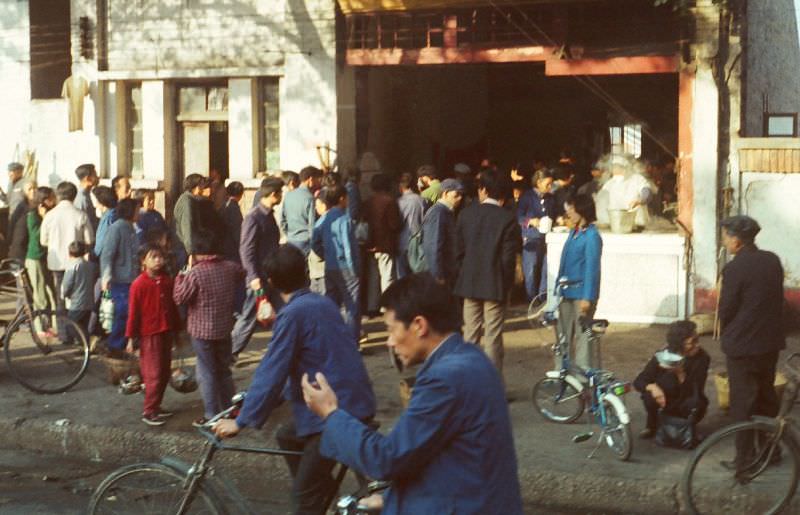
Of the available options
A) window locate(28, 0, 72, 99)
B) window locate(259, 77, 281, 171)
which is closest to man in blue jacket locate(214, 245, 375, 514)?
window locate(259, 77, 281, 171)

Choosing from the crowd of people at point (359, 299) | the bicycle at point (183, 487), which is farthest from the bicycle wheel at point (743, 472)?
the bicycle at point (183, 487)

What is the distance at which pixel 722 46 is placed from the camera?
14672mm

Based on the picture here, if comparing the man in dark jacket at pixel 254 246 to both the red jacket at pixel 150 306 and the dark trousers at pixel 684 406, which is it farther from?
the dark trousers at pixel 684 406

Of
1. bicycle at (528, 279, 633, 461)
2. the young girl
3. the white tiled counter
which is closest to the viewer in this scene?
bicycle at (528, 279, 633, 461)

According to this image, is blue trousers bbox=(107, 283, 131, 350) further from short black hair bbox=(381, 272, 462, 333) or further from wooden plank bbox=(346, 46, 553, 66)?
short black hair bbox=(381, 272, 462, 333)

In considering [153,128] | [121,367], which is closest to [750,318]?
[121,367]

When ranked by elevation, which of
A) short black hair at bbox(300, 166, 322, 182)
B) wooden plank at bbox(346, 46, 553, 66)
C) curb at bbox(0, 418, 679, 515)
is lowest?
curb at bbox(0, 418, 679, 515)

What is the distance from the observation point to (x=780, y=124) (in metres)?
16.5

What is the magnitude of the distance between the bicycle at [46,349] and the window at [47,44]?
310 inches

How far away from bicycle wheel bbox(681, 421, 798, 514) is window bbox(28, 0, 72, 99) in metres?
14.3

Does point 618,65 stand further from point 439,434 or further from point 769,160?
point 439,434

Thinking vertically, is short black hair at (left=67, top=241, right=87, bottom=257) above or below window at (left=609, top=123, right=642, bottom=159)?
below

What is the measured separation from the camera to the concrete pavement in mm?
8492

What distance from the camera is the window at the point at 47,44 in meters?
19.9
